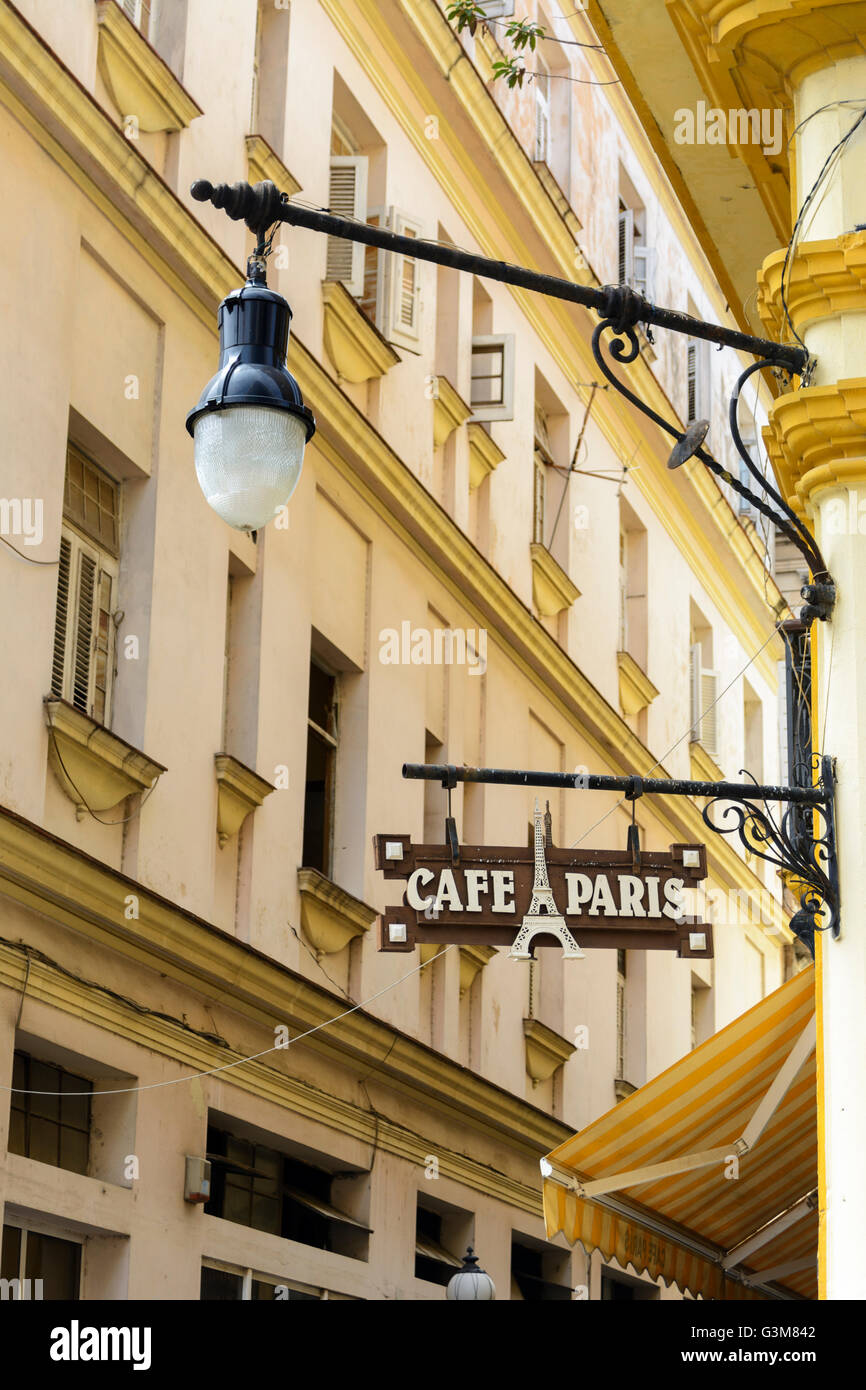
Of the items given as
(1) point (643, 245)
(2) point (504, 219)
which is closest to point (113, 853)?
(2) point (504, 219)

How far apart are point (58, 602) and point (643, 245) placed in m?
15.7

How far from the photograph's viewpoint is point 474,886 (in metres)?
8.85

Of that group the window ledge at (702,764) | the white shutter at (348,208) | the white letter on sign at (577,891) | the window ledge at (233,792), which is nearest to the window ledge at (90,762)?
the window ledge at (233,792)

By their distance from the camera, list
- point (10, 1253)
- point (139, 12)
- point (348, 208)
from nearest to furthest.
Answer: point (10, 1253)
point (139, 12)
point (348, 208)

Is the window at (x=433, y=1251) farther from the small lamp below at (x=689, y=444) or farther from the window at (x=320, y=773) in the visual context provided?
the small lamp below at (x=689, y=444)

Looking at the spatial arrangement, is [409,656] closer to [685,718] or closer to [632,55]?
[632,55]

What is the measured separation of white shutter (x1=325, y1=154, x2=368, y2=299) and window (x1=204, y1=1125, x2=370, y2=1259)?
6.57 meters

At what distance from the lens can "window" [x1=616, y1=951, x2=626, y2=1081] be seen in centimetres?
2202

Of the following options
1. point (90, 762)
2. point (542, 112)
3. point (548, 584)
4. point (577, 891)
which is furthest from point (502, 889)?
point (542, 112)

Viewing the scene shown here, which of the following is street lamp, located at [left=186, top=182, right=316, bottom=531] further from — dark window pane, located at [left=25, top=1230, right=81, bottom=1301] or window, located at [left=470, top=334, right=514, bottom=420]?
window, located at [left=470, top=334, right=514, bottom=420]

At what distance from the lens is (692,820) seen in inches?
981

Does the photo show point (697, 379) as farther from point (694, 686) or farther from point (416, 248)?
point (416, 248)

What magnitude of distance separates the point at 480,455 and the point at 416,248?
1218 centimetres

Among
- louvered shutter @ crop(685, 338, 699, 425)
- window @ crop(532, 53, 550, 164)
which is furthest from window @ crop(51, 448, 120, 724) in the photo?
louvered shutter @ crop(685, 338, 699, 425)
